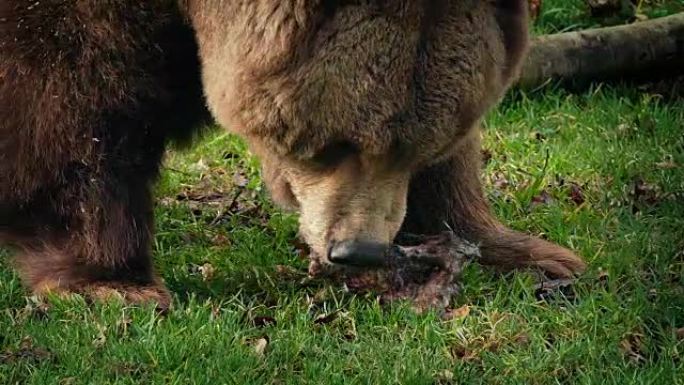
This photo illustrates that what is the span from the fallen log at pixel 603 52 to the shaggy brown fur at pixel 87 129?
3.08 meters

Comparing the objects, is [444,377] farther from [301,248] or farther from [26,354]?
[301,248]

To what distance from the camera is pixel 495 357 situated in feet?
14.5

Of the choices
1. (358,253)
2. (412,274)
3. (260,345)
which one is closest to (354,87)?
(358,253)

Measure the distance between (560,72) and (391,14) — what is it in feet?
11.9

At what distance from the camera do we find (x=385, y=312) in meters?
4.86

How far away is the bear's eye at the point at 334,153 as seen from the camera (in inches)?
173

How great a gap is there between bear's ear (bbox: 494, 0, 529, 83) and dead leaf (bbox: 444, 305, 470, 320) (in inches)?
33.1

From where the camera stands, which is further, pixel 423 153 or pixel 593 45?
pixel 593 45

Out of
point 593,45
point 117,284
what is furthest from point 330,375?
point 593,45

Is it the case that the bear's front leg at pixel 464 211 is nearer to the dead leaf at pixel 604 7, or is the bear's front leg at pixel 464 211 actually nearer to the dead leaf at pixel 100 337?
the dead leaf at pixel 100 337

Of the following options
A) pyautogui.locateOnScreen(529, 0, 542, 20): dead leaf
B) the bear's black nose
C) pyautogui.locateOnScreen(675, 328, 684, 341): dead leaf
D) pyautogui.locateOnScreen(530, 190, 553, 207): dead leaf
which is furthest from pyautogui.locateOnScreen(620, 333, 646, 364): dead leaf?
pyautogui.locateOnScreen(529, 0, 542, 20): dead leaf

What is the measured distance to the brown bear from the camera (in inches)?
166

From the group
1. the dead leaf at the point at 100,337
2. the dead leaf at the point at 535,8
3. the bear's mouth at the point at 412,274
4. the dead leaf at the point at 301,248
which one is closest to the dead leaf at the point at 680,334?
the bear's mouth at the point at 412,274

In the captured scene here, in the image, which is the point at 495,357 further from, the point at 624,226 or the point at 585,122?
the point at 585,122
